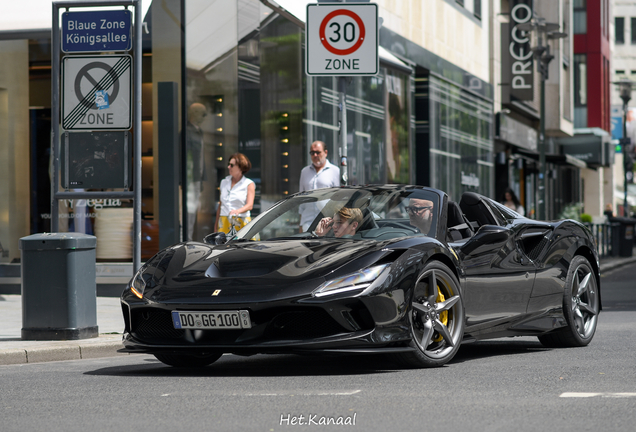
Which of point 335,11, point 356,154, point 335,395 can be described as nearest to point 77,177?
point 335,11

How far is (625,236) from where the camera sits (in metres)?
28.6

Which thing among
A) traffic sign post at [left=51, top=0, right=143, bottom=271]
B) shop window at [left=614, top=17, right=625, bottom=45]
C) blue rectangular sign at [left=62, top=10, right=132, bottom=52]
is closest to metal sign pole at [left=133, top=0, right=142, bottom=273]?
traffic sign post at [left=51, top=0, right=143, bottom=271]

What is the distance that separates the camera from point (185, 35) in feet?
45.4

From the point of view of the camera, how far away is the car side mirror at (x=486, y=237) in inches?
277

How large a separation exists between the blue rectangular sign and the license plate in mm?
3823

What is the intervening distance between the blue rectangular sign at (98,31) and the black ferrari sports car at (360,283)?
2648mm

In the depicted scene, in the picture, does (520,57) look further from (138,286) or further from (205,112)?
(138,286)

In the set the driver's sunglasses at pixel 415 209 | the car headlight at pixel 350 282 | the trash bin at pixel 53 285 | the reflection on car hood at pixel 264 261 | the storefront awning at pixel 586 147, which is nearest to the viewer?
the car headlight at pixel 350 282

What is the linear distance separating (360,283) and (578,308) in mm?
2830

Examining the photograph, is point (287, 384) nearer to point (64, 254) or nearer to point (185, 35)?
point (64, 254)

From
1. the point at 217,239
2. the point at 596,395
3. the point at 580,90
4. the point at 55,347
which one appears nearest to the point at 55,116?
the point at 55,347

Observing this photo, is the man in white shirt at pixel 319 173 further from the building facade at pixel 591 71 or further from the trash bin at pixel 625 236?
the building facade at pixel 591 71

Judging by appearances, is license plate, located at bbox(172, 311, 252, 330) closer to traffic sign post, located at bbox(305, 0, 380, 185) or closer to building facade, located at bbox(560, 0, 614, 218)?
traffic sign post, located at bbox(305, 0, 380, 185)

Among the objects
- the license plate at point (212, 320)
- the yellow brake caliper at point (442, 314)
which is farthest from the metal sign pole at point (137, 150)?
the yellow brake caliper at point (442, 314)
